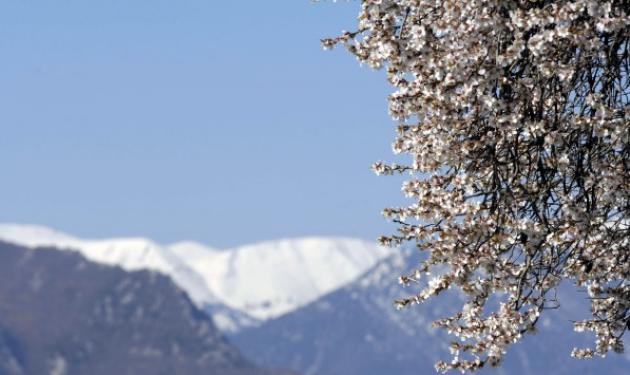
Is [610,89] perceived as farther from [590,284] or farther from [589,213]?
[590,284]

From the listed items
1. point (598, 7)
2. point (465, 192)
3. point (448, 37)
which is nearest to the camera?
point (598, 7)

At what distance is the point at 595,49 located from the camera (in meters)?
25.6

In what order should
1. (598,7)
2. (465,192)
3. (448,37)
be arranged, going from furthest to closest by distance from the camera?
(465,192)
(448,37)
(598,7)

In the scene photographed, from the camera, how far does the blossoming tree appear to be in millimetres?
25281

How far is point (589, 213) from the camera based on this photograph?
26.8 meters

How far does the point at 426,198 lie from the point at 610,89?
3951 millimetres

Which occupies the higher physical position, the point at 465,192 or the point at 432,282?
the point at 465,192

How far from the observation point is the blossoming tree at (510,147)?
25.3 m

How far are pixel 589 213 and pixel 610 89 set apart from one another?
2.12 meters

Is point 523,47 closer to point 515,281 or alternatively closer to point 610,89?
point 610,89

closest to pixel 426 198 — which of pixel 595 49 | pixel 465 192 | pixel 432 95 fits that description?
pixel 465 192

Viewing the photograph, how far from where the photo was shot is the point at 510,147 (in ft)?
89.5

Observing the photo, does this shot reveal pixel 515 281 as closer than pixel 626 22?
No

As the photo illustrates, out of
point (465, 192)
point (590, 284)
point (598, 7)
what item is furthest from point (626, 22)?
point (590, 284)
